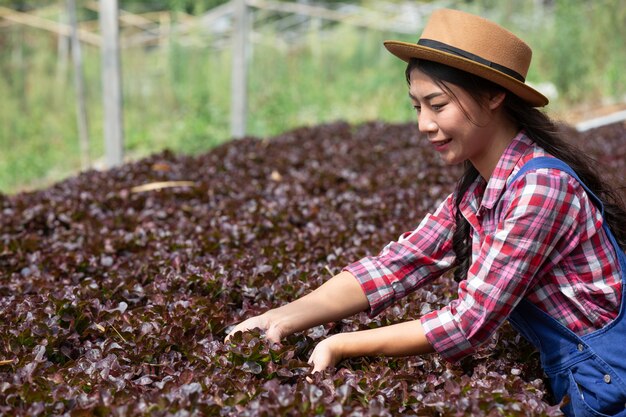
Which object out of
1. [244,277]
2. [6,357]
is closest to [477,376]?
[244,277]

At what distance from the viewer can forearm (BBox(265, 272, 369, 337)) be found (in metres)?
2.22

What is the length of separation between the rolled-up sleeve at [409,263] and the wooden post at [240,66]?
6411 mm

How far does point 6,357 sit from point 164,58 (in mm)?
→ 11355

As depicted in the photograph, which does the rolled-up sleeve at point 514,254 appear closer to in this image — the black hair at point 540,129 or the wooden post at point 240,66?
the black hair at point 540,129

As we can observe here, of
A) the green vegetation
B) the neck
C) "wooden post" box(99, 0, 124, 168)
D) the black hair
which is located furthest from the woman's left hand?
the green vegetation

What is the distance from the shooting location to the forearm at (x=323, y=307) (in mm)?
2221

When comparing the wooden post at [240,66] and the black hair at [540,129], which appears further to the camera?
the wooden post at [240,66]

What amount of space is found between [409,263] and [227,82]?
1133 cm

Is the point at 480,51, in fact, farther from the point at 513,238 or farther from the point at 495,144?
the point at 513,238

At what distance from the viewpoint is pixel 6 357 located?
2098mm

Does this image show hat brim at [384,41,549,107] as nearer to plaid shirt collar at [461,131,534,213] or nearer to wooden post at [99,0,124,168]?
plaid shirt collar at [461,131,534,213]

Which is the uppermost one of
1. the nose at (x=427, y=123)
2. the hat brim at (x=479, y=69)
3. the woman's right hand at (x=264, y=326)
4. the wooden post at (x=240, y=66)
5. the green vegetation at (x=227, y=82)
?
the hat brim at (x=479, y=69)

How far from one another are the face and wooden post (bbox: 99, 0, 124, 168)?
5126mm

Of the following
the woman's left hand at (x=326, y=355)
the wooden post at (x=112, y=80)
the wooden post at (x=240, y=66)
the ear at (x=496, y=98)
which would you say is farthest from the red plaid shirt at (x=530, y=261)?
the wooden post at (x=240, y=66)
